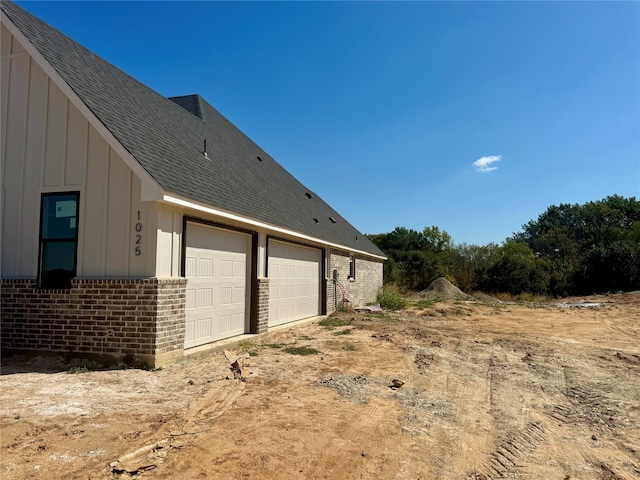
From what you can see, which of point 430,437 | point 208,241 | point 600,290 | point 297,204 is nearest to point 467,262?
point 600,290

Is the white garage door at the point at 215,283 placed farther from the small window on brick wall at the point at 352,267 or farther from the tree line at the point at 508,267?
the tree line at the point at 508,267

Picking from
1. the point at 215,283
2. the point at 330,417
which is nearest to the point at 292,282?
the point at 215,283

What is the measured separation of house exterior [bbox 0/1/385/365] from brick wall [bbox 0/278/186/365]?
19mm

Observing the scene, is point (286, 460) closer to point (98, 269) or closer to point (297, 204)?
point (98, 269)

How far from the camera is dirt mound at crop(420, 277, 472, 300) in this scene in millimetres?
30078

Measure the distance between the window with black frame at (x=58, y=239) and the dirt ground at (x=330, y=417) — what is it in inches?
60.5

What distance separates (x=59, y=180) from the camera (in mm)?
7668

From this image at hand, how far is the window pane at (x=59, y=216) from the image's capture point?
24.9 ft

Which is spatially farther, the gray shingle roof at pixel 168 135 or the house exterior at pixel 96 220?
the gray shingle roof at pixel 168 135

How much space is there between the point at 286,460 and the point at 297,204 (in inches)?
528

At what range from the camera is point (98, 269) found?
7305 millimetres

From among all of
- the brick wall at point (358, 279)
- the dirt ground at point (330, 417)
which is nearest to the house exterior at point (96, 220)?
the dirt ground at point (330, 417)

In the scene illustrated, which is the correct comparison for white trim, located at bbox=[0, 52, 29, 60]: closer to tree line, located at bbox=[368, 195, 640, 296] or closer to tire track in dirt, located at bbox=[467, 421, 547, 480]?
tire track in dirt, located at bbox=[467, 421, 547, 480]

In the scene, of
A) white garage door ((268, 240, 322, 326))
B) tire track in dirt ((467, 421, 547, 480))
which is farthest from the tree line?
tire track in dirt ((467, 421, 547, 480))
